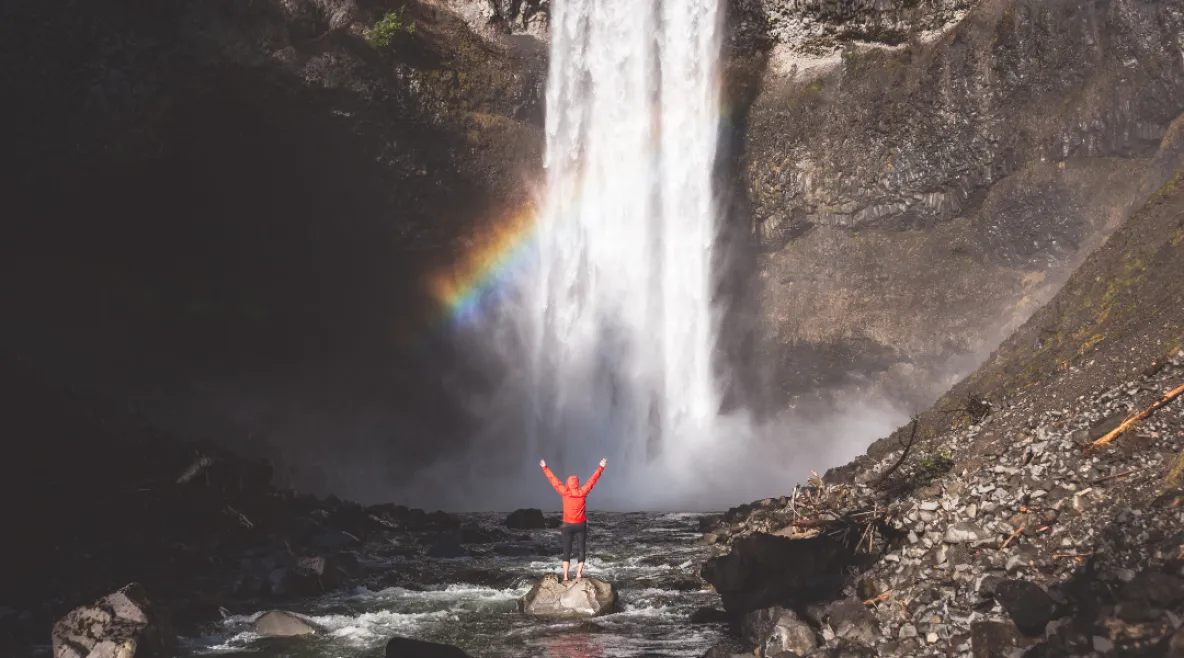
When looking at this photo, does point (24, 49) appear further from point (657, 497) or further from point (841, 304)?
→ point (841, 304)

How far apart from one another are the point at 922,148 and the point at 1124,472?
93.0ft

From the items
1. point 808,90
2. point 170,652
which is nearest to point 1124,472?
point 170,652

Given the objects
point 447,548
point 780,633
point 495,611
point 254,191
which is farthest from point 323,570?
point 254,191

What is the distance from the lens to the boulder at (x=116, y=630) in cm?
880

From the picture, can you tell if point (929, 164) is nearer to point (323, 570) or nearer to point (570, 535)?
point (570, 535)

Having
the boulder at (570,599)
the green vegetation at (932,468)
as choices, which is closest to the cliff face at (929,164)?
the green vegetation at (932,468)

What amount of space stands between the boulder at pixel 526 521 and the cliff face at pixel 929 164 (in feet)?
58.2

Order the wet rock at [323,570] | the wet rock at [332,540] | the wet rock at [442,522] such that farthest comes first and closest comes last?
1. the wet rock at [442,522]
2. the wet rock at [332,540]
3. the wet rock at [323,570]

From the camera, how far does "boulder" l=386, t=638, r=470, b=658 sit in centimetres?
828

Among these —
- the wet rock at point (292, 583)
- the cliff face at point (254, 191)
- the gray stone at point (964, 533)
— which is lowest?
the wet rock at point (292, 583)

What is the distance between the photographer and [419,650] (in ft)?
27.5

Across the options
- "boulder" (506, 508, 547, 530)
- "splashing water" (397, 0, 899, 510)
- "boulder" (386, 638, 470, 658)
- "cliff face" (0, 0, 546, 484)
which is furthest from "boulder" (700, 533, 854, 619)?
"cliff face" (0, 0, 546, 484)

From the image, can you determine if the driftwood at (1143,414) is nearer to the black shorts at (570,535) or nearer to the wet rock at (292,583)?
the black shorts at (570,535)

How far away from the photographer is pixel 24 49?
26719 millimetres
